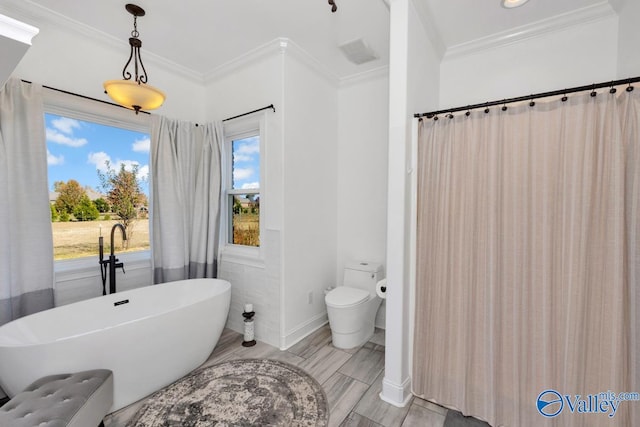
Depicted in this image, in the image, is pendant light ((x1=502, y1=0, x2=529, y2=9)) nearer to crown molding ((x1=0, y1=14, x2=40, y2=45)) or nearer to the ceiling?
the ceiling

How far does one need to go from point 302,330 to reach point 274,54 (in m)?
2.69

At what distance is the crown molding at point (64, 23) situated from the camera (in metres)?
1.98

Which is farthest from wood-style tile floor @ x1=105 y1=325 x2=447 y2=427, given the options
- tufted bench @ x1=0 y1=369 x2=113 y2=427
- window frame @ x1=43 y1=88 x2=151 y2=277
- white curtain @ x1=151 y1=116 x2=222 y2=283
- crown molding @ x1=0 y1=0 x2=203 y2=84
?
crown molding @ x1=0 y1=0 x2=203 y2=84

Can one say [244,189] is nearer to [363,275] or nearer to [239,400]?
[363,275]

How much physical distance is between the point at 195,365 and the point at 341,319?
1.27 meters

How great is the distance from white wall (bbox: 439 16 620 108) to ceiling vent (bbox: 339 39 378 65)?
2.30 ft

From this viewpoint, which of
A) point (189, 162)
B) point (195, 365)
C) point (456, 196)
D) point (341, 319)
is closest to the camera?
point (456, 196)

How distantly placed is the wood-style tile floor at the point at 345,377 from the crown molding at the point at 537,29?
2.83 m

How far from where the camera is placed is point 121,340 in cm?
176

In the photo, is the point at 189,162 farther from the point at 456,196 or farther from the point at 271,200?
the point at 456,196

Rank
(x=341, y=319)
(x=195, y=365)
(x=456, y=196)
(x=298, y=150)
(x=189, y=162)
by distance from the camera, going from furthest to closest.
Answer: (x=189, y=162)
(x=298, y=150)
(x=341, y=319)
(x=195, y=365)
(x=456, y=196)

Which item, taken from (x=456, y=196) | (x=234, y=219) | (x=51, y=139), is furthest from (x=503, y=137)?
(x=51, y=139)

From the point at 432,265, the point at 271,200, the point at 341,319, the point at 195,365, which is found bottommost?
the point at 195,365

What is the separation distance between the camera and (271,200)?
2.67 metres
